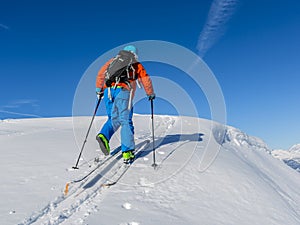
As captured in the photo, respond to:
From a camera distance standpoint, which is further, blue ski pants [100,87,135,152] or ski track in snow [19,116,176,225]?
blue ski pants [100,87,135,152]

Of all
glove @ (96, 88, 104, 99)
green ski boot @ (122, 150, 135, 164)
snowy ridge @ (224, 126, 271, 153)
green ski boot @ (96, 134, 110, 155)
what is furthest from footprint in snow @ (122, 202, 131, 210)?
snowy ridge @ (224, 126, 271, 153)

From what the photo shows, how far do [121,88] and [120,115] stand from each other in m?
0.66


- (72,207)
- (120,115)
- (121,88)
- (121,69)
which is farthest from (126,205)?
(121,69)

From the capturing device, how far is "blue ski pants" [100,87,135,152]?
6849 mm

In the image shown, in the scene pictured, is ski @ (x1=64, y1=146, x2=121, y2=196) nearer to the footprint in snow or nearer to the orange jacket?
the footprint in snow

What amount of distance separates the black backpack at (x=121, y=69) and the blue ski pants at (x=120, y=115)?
23 cm

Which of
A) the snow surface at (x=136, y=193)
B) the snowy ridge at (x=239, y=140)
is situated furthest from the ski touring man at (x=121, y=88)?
the snowy ridge at (x=239, y=140)

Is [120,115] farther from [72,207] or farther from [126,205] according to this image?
[72,207]

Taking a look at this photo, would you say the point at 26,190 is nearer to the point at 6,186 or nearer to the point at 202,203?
the point at 6,186

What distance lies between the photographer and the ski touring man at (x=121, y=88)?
7.00m

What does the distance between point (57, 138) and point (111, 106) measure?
318cm

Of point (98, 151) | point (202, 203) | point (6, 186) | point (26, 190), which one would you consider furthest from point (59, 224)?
point (98, 151)

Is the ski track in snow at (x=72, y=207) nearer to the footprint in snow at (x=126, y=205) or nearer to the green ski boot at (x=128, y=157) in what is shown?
the footprint in snow at (x=126, y=205)

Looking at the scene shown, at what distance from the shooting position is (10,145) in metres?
7.91
